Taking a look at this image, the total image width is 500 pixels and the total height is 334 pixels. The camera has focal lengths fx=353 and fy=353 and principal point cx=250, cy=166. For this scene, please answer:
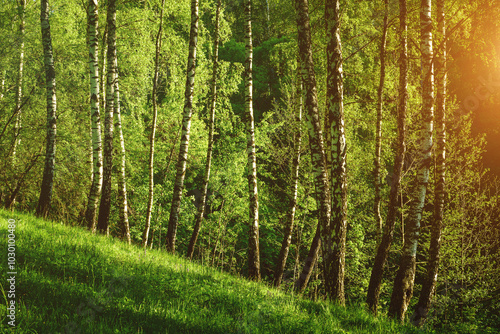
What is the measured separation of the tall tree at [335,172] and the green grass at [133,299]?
0.83 m

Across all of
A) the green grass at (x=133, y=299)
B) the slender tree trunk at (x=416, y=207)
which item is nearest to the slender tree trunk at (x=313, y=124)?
the green grass at (x=133, y=299)

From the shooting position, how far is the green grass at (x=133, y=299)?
382 centimetres

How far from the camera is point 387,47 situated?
45.6ft

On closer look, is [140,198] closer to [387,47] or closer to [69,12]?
[69,12]

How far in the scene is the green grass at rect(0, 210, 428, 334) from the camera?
3.82 m

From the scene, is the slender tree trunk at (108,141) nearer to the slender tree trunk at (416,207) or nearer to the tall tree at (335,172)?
the tall tree at (335,172)

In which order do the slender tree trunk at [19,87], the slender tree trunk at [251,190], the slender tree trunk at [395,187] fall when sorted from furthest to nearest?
the slender tree trunk at [19,87]
the slender tree trunk at [251,190]
the slender tree trunk at [395,187]

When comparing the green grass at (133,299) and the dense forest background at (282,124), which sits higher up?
the dense forest background at (282,124)

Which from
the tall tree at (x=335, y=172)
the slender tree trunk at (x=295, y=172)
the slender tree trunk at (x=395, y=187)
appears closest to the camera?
the tall tree at (x=335, y=172)

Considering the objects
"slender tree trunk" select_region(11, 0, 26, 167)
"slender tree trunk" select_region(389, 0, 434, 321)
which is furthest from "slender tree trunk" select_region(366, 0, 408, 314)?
"slender tree trunk" select_region(11, 0, 26, 167)

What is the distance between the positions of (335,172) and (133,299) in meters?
4.18

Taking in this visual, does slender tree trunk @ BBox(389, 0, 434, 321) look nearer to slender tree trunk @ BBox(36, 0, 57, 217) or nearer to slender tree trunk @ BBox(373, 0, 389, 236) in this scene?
slender tree trunk @ BBox(373, 0, 389, 236)

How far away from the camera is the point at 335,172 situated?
22.2ft

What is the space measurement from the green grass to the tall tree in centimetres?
83
